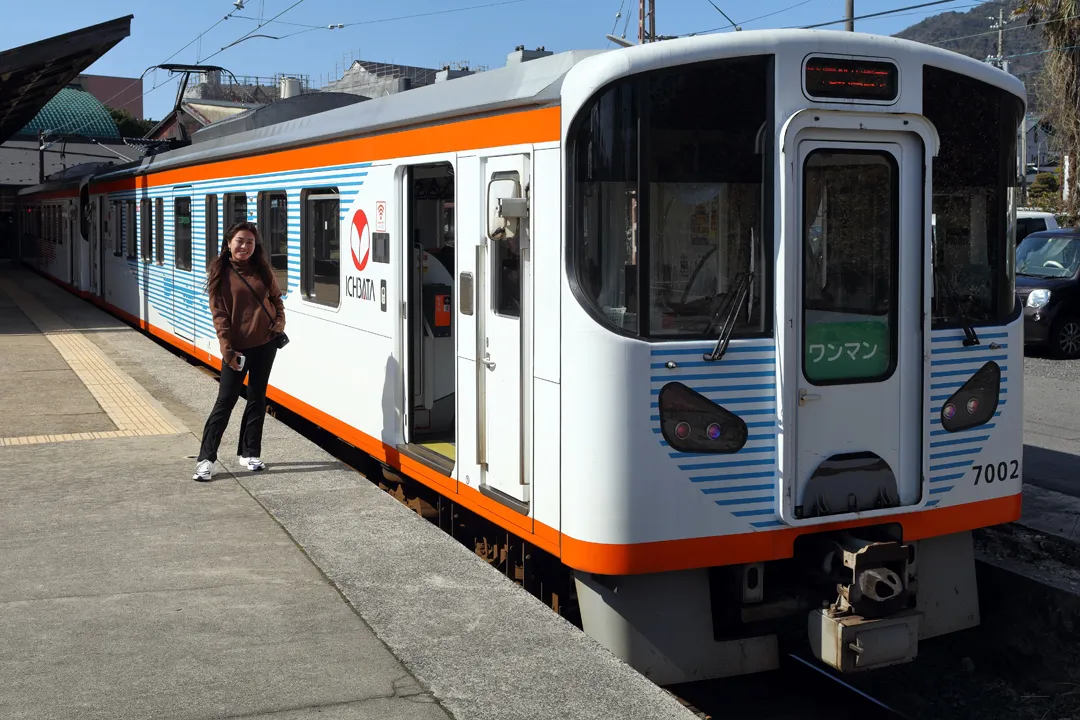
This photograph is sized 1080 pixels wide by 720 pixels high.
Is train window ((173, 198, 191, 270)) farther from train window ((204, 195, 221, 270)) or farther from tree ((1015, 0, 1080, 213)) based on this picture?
tree ((1015, 0, 1080, 213))

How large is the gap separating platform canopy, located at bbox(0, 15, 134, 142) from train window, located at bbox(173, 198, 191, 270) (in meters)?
→ 4.94

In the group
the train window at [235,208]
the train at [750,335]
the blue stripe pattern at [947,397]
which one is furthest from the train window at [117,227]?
the blue stripe pattern at [947,397]

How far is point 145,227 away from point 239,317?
31.1 feet

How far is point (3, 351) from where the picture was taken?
14664 millimetres

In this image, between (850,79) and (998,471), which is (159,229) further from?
(998,471)

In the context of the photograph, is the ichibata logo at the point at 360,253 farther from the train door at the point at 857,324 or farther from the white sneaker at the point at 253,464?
the train door at the point at 857,324

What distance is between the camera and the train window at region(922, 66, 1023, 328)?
5.41 meters

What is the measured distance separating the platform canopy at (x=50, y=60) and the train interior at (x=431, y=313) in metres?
11.9

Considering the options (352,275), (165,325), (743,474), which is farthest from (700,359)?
(165,325)

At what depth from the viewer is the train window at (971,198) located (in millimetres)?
5414

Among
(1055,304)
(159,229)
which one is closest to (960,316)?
(1055,304)

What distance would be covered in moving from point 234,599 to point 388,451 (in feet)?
7.37

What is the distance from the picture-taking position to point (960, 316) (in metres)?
5.49

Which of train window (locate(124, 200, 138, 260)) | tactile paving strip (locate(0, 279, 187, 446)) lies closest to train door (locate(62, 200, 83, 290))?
tactile paving strip (locate(0, 279, 187, 446))
